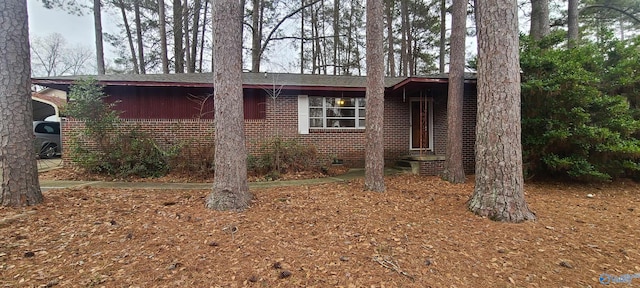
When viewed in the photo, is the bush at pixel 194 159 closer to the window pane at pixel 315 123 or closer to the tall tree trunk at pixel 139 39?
the window pane at pixel 315 123

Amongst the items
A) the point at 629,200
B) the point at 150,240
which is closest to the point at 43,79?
the point at 150,240

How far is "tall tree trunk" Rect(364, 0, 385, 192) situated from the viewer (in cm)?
520

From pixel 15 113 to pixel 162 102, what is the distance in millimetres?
4603

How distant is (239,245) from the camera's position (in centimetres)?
284

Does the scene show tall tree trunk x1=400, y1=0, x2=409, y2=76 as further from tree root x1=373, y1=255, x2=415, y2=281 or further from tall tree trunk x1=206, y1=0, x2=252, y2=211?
tree root x1=373, y1=255, x2=415, y2=281

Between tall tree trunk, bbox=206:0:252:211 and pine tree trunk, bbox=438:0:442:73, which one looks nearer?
tall tree trunk, bbox=206:0:252:211

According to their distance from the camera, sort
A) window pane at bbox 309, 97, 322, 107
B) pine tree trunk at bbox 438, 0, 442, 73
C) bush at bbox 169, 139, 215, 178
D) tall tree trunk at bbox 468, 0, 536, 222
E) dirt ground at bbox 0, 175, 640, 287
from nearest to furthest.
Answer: dirt ground at bbox 0, 175, 640, 287, tall tree trunk at bbox 468, 0, 536, 222, bush at bbox 169, 139, 215, 178, window pane at bbox 309, 97, 322, 107, pine tree trunk at bbox 438, 0, 442, 73

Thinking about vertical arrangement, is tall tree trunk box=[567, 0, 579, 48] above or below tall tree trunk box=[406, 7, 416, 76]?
below

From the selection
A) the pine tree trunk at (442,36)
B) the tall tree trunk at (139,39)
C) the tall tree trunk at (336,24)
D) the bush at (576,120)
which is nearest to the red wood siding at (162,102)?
the bush at (576,120)

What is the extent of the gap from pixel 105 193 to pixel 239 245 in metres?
3.82

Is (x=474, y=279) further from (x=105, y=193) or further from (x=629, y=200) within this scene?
(x=105, y=193)

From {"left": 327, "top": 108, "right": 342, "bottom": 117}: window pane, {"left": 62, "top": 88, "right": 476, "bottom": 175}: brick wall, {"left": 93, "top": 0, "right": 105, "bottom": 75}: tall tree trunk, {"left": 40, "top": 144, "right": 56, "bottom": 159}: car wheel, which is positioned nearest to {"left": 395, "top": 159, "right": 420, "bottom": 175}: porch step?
{"left": 62, "top": 88, "right": 476, "bottom": 175}: brick wall

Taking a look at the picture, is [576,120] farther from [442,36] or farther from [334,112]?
[442,36]

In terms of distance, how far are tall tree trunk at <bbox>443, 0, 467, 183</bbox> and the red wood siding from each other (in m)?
6.67
